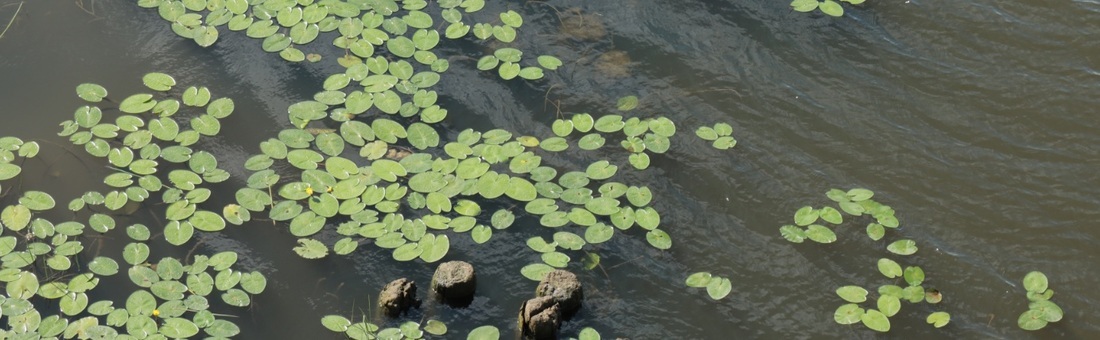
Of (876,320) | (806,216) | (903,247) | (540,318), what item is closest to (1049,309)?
(903,247)

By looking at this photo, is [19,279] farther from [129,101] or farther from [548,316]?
[548,316]

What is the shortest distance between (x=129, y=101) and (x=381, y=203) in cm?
184

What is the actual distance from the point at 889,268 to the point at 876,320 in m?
0.35

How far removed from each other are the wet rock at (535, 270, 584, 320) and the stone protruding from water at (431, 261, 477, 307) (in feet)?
1.11

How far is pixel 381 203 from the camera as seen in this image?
538 centimetres

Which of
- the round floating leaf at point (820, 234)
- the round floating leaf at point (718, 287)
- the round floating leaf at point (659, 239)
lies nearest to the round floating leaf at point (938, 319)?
the round floating leaf at point (820, 234)

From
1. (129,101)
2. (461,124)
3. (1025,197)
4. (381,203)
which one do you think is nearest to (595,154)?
(461,124)

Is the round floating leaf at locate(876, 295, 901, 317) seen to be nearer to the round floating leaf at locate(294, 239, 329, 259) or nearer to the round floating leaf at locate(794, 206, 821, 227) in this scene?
the round floating leaf at locate(794, 206, 821, 227)

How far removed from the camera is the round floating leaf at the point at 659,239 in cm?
514

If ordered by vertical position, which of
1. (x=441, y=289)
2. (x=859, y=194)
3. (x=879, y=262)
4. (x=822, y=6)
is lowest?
(x=441, y=289)

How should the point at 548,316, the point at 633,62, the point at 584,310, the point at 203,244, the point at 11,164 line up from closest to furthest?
the point at 548,316 → the point at 584,310 → the point at 203,244 → the point at 11,164 → the point at 633,62

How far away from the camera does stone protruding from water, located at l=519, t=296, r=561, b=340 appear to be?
15.2 ft

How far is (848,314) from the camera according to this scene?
4840mm

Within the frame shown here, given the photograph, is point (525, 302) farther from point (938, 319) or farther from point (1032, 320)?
point (1032, 320)
